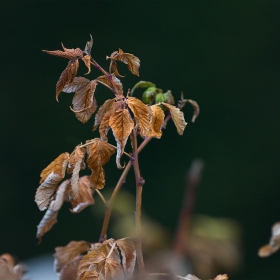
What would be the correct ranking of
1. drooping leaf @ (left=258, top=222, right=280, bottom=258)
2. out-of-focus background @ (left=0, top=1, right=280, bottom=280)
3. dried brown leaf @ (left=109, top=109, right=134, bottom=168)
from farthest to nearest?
out-of-focus background @ (left=0, top=1, right=280, bottom=280) → drooping leaf @ (left=258, top=222, right=280, bottom=258) → dried brown leaf @ (left=109, top=109, right=134, bottom=168)

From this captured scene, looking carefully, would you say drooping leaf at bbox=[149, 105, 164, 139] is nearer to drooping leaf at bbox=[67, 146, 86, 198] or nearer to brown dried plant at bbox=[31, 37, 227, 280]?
brown dried plant at bbox=[31, 37, 227, 280]

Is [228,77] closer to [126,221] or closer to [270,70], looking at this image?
[270,70]

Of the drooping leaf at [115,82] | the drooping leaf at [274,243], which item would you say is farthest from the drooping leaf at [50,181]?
the drooping leaf at [274,243]

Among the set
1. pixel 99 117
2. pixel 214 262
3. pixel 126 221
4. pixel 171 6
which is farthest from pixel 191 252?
pixel 171 6

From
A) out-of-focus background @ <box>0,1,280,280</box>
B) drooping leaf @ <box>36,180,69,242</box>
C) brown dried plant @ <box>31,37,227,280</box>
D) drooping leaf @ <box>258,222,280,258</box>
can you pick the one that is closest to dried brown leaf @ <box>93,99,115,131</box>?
brown dried plant @ <box>31,37,227,280</box>

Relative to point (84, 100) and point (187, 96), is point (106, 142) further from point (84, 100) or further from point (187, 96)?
point (187, 96)

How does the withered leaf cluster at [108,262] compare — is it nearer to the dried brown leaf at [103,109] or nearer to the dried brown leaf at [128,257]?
the dried brown leaf at [128,257]
